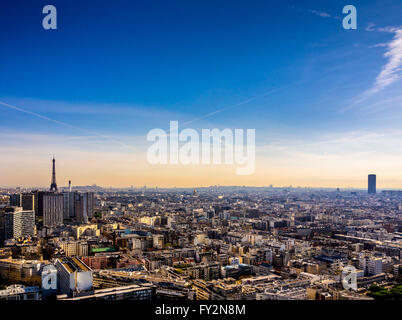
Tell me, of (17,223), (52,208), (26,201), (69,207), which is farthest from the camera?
(69,207)

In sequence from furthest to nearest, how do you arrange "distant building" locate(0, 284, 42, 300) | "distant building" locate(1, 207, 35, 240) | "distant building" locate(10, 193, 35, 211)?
"distant building" locate(10, 193, 35, 211)
"distant building" locate(1, 207, 35, 240)
"distant building" locate(0, 284, 42, 300)

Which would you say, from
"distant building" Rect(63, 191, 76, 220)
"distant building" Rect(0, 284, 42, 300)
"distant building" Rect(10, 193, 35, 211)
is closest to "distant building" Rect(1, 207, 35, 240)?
"distant building" Rect(10, 193, 35, 211)

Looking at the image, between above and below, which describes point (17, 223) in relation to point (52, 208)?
below

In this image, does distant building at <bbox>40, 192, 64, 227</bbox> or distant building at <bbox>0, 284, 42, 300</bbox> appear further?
distant building at <bbox>40, 192, 64, 227</bbox>

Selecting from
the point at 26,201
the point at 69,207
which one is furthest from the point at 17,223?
the point at 69,207

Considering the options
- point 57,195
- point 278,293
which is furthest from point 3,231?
point 278,293

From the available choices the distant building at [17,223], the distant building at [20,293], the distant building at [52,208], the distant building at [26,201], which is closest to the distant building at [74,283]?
the distant building at [20,293]

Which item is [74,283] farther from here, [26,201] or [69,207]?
[69,207]

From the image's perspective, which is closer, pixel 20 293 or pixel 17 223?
pixel 20 293

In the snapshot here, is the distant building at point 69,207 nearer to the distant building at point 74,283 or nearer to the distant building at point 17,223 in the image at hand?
the distant building at point 17,223

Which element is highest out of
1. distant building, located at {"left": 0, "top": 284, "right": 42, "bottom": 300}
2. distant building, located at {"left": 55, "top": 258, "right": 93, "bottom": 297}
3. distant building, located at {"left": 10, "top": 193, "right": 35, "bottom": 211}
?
distant building, located at {"left": 10, "top": 193, "right": 35, "bottom": 211}

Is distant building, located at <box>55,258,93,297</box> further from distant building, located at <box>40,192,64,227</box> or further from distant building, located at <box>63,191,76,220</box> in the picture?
distant building, located at <box>63,191,76,220</box>
